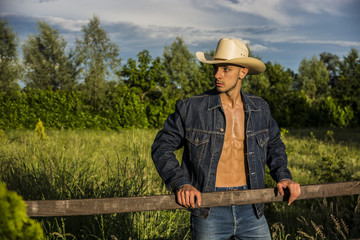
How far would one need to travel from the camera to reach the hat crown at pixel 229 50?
2.37 meters

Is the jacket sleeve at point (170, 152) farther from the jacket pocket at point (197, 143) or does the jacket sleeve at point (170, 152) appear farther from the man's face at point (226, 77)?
the man's face at point (226, 77)

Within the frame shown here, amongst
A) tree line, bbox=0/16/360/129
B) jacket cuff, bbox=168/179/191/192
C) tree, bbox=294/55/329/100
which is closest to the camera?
jacket cuff, bbox=168/179/191/192

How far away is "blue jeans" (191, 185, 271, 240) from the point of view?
223 cm

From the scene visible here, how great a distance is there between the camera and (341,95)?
19328mm

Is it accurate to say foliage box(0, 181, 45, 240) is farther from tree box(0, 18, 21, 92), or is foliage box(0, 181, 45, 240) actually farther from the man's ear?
tree box(0, 18, 21, 92)

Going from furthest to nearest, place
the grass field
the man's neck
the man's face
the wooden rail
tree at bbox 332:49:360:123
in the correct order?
1. tree at bbox 332:49:360:123
2. the grass field
3. the man's neck
4. the man's face
5. the wooden rail

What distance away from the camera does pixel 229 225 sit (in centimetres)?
226

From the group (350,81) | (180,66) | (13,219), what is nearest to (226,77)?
(13,219)

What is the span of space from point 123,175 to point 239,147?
7.17 ft

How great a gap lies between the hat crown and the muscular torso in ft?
1.28

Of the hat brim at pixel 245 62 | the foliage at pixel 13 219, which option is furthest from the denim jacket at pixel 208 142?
the foliage at pixel 13 219

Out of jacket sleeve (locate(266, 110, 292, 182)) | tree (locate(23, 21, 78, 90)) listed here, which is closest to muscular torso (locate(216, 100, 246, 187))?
jacket sleeve (locate(266, 110, 292, 182))

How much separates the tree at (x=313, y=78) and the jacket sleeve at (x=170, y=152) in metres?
38.4

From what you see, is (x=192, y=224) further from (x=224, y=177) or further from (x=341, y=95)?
(x=341, y=95)
